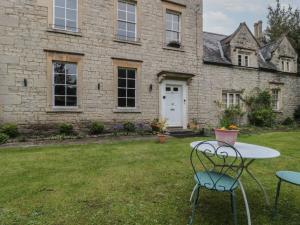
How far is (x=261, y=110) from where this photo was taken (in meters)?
16.3

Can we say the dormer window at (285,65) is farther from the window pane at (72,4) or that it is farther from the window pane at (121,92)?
the window pane at (72,4)

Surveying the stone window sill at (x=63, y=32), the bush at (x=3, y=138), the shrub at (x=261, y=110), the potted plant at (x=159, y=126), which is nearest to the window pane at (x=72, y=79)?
the stone window sill at (x=63, y=32)

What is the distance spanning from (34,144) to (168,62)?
792 cm

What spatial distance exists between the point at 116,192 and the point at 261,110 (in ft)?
47.3

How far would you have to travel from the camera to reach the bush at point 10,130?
961cm

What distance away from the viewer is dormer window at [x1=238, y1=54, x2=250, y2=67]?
1654cm

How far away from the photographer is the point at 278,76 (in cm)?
1825

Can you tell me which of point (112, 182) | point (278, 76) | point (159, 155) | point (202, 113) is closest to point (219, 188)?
point (112, 182)

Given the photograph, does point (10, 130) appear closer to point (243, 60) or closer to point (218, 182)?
point (218, 182)

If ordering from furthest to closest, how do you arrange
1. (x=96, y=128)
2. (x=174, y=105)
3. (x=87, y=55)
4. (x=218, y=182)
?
(x=174, y=105)
(x=87, y=55)
(x=96, y=128)
(x=218, y=182)

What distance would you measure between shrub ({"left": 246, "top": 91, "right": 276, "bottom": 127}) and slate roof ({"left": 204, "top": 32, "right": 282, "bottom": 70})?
7.26ft

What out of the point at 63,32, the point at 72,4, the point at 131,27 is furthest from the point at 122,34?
the point at 63,32

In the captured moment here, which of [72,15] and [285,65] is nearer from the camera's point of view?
[72,15]

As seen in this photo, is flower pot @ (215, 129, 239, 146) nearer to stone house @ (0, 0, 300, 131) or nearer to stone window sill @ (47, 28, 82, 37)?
stone house @ (0, 0, 300, 131)
